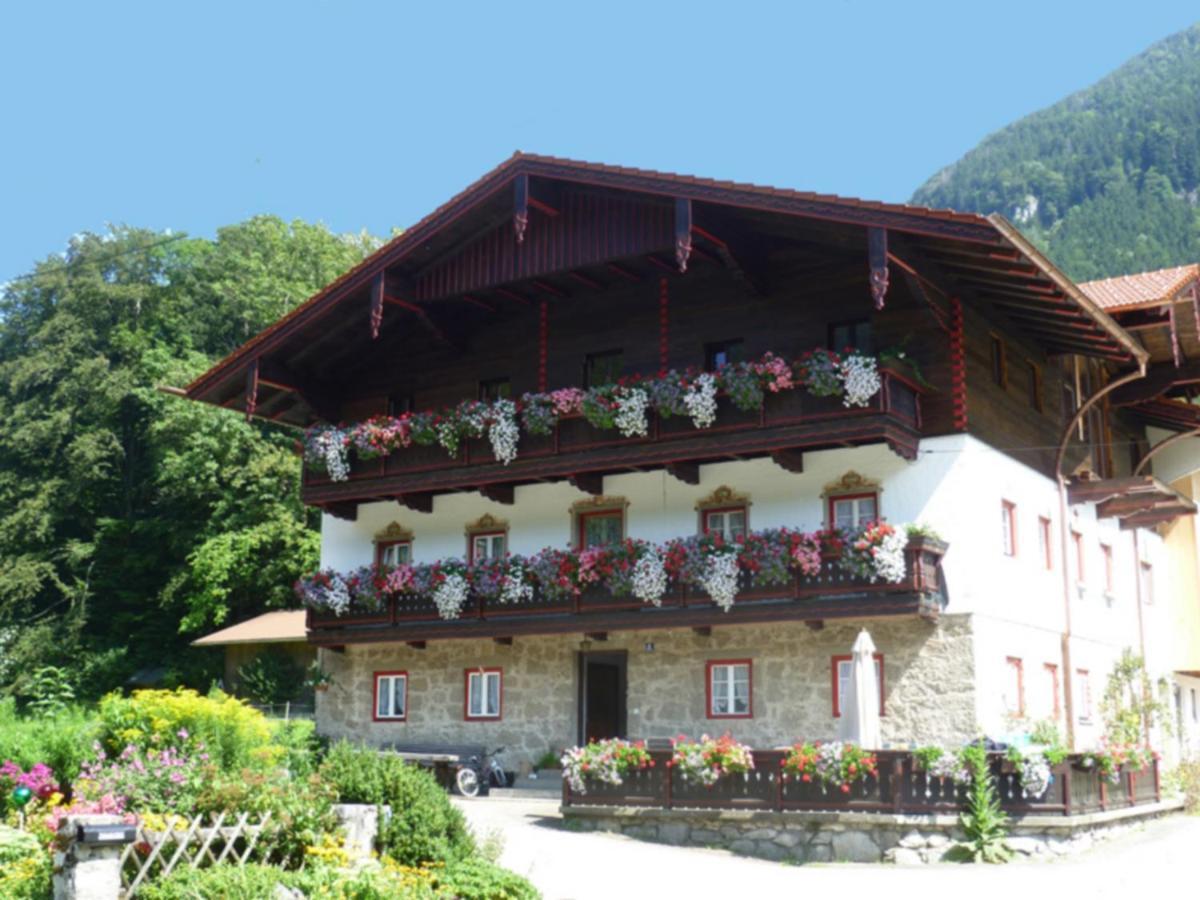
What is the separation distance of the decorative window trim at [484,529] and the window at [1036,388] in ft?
34.1

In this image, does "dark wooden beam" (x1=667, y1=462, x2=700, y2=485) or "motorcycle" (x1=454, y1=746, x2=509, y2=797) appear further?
"dark wooden beam" (x1=667, y1=462, x2=700, y2=485)

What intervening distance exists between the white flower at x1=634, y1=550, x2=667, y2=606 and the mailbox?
1363 cm

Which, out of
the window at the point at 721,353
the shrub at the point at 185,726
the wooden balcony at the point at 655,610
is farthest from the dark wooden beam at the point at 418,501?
the shrub at the point at 185,726

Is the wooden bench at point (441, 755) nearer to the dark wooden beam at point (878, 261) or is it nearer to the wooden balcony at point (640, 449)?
the wooden balcony at point (640, 449)

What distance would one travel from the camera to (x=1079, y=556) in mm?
28641

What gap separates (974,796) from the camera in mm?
18797

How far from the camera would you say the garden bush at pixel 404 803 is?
14656 millimetres

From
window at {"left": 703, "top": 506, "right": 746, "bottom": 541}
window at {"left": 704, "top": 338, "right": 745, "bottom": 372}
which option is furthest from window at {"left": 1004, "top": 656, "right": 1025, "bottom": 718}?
window at {"left": 704, "top": 338, "right": 745, "bottom": 372}

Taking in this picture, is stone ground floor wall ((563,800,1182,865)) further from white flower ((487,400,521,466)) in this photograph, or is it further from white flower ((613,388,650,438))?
white flower ((487,400,521,466))

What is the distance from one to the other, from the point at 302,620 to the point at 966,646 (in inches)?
915

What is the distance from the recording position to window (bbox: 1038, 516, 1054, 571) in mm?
26781

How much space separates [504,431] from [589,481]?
1828 millimetres

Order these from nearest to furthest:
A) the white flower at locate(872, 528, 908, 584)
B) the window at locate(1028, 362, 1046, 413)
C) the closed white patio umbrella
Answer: the closed white patio umbrella, the white flower at locate(872, 528, 908, 584), the window at locate(1028, 362, 1046, 413)

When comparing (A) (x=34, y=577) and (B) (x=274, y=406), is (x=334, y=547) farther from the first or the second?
(A) (x=34, y=577)
